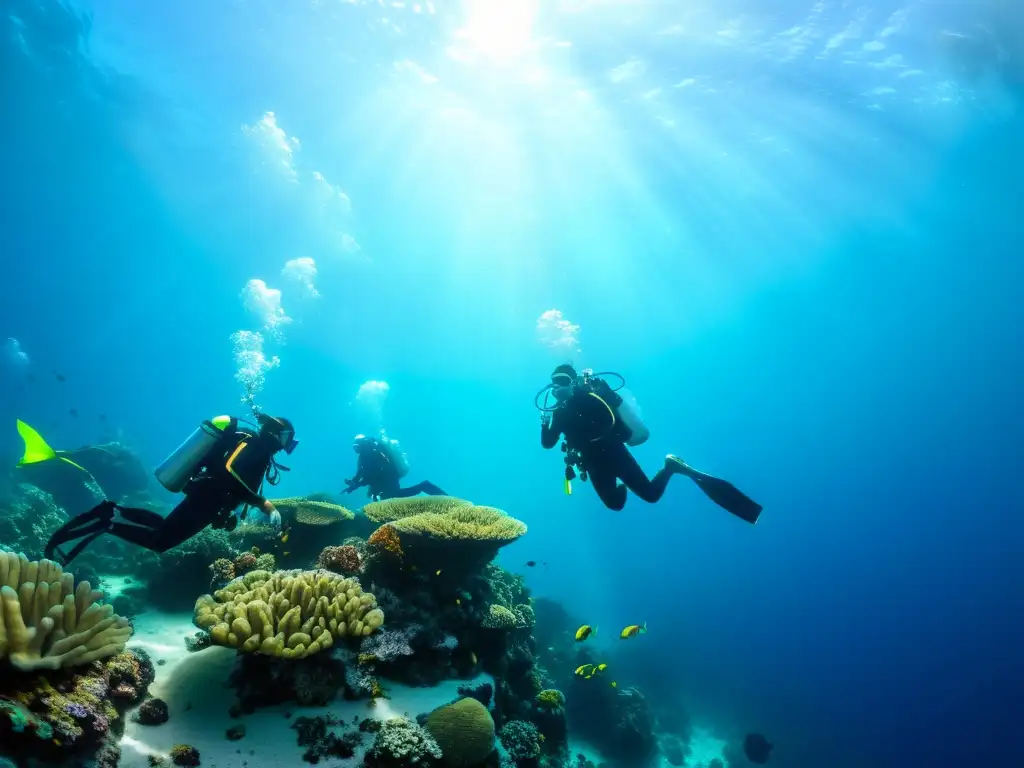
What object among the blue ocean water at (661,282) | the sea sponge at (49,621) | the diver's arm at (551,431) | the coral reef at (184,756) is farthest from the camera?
the blue ocean water at (661,282)

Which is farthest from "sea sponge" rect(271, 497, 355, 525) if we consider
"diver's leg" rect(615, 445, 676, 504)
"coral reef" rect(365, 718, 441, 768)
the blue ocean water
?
the blue ocean water

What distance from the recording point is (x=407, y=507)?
8344 millimetres

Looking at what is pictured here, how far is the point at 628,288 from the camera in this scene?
80.9 m

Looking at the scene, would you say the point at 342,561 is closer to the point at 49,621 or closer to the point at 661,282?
the point at 49,621

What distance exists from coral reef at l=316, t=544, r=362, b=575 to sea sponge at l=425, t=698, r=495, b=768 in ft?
8.33

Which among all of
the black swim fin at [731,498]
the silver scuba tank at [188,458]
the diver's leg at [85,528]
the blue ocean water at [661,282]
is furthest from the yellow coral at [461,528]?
the blue ocean water at [661,282]

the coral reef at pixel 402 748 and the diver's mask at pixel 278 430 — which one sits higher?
the diver's mask at pixel 278 430

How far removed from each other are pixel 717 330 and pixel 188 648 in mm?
102314

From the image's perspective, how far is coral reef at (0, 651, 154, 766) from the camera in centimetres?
290

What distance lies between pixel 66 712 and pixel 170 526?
2.91 meters

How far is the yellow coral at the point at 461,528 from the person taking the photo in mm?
6078

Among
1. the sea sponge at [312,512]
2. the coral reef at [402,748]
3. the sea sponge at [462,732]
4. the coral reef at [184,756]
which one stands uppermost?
the sea sponge at [312,512]

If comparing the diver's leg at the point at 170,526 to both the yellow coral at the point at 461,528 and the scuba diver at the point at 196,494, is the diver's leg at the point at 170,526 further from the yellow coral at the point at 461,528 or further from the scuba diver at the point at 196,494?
the yellow coral at the point at 461,528

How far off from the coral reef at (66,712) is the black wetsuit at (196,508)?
1884mm
